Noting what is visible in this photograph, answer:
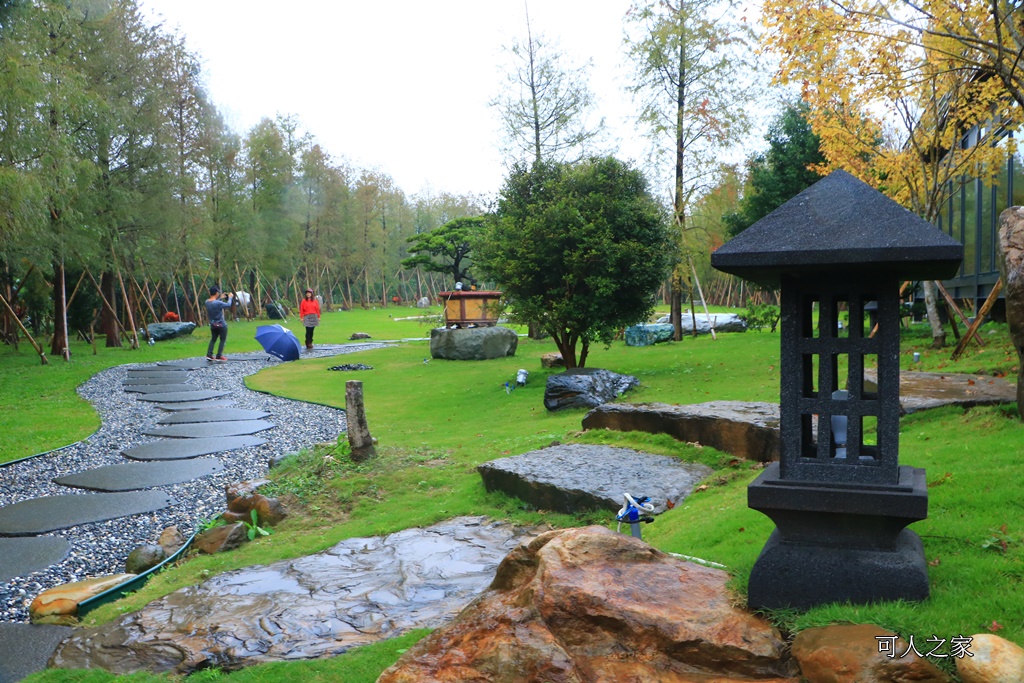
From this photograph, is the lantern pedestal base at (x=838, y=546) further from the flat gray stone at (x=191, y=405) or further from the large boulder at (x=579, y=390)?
the flat gray stone at (x=191, y=405)

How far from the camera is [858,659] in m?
2.88

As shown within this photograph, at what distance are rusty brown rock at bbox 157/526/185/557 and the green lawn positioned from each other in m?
0.61

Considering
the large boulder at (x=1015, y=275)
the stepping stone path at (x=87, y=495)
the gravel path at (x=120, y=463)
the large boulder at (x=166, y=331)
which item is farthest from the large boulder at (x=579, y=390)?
the large boulder at (x=166, y=331)

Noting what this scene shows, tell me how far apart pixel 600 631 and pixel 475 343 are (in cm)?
1699

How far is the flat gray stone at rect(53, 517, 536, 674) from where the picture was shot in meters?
4.39

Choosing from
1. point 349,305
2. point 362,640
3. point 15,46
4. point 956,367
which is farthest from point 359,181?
point 362,640

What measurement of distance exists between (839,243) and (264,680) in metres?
3.48

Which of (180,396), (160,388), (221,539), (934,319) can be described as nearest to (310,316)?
(160,388)

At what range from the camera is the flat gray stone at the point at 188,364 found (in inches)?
792

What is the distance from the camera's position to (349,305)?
59.3 m

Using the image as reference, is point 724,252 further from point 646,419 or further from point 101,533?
point 101,533

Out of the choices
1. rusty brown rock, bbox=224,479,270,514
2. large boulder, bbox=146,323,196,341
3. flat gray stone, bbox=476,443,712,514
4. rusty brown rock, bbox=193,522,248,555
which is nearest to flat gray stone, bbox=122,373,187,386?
rusty brown rock, bbox=224,479,270,514

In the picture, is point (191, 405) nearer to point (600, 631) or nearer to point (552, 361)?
point (552, 361)

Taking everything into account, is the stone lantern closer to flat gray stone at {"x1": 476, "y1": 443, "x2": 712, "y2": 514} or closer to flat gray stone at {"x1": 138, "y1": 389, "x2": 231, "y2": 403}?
flat gray stone at {"x1": 476, "y1": 443, "x2": 712, "y2": 514}
